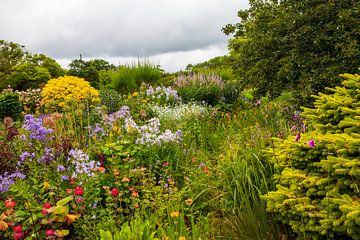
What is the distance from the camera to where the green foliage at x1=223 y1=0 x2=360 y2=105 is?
18.9 ft

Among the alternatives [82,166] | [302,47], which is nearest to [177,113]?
[302,47]

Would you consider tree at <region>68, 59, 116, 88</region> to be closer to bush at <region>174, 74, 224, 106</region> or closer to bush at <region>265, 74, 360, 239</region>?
bush at <region>174, 74, 224, 106</region>

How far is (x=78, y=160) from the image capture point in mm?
4629

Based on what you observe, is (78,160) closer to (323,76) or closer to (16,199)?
(16,199)

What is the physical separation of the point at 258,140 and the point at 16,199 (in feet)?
8.91

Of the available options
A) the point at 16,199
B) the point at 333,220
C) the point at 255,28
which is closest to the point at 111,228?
the point at 16,199

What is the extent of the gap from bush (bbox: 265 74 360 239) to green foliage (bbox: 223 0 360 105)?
7.68 feet

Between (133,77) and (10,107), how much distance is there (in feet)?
14.4

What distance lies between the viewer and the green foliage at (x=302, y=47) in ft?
18.9

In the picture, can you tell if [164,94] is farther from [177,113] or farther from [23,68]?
[23,68]

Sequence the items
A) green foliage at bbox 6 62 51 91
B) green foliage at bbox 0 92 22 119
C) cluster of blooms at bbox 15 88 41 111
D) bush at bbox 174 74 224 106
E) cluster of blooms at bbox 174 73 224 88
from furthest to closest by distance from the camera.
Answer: green foliage at bbox 6 62 51 91
cluster of blooms at bbox 15 88 41 111
green foliage at bbox 0 92 22 119
cluster of blooms at bbox 174 73 224 88
bush at bbox 174 74 224 106

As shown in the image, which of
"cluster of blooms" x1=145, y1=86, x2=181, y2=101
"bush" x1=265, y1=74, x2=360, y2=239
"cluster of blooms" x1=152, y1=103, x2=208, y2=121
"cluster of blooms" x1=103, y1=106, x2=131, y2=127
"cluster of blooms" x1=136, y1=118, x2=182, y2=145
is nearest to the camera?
"bush" x1=265, y1=74, x2=360, y2=239

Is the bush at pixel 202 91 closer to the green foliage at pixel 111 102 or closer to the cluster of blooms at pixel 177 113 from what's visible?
the cluster of blooms at pixel 177 113

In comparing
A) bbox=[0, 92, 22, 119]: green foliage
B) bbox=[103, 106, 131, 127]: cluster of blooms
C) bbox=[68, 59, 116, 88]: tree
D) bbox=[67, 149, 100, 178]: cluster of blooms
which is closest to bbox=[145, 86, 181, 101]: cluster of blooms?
bbox=[103, 106, 131, 127]: cluster of blooms
